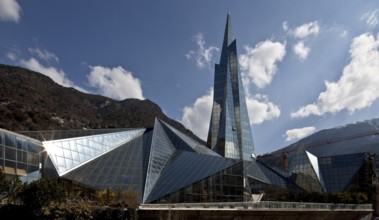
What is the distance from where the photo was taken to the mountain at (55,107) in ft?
364

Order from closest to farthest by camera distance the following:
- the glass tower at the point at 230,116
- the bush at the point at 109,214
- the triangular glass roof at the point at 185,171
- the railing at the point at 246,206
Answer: the bush at the point at 109,214, the railing at the point at 246,206, the triangular glass roof at the point at 185,171, the glass tower at the point at 230,116

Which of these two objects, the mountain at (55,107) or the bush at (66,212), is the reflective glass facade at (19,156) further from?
the mountain at (55,107)

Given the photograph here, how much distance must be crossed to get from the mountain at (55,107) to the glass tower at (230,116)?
55909mm

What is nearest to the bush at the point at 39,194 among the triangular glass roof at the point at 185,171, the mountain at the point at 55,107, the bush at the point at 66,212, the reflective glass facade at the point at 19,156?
the bush at the point at 66,212

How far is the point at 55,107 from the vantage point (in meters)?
142

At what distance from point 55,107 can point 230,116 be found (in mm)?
81553

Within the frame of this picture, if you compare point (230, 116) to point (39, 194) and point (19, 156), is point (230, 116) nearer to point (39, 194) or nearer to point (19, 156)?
point (19, 156)

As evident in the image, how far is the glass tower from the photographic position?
90062 millimetres

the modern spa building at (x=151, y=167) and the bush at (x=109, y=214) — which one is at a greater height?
the modern spa building at (x=151, y=167)

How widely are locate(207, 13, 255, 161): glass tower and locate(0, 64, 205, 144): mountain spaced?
Result: 5591cm

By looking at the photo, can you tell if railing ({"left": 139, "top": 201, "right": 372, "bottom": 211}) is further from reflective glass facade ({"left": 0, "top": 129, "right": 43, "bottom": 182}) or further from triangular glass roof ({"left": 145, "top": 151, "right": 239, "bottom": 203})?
reflective glass facade ({"left": 0, "top": 129, "right": 43, "bottom": 182})

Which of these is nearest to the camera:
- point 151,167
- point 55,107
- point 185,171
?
point 185,171

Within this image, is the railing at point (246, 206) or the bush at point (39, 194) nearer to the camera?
the bush at point (39, 194)

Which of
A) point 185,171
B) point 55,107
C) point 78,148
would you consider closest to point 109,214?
point 185,171
